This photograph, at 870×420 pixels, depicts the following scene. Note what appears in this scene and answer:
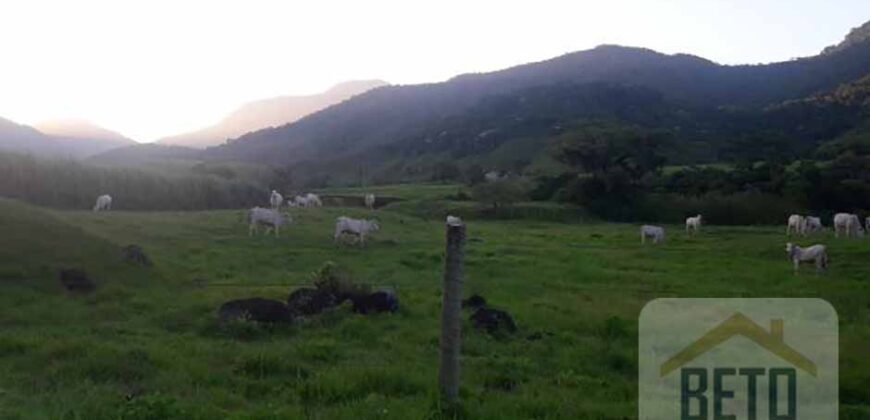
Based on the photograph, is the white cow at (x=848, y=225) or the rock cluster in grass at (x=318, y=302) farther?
the white cow at (x=848, y=225)

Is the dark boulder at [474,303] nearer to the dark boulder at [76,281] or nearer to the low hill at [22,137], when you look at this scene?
the dark boulder at [76,281]

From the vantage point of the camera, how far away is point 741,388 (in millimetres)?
11773

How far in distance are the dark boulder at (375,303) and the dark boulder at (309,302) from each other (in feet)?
1.59

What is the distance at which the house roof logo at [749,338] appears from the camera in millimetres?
13195

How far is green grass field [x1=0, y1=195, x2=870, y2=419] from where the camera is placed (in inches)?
409

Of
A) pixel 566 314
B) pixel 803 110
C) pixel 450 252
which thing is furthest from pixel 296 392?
pixel 803 110

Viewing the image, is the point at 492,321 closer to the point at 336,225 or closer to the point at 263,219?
the point at 336,225

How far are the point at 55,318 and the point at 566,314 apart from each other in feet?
35.1

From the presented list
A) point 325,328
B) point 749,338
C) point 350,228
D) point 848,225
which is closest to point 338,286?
point 325,328

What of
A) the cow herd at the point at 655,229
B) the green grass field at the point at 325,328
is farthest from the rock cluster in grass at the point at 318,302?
the cow herd at the point at 655,229

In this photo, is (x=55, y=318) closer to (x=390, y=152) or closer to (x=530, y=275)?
(x=530, y=275)

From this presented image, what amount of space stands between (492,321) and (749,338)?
4831 millimetres

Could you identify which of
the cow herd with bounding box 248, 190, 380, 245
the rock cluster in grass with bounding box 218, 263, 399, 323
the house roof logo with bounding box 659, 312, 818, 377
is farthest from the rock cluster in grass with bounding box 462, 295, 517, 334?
the cow herd with bounding box 248, 190, 380, 245

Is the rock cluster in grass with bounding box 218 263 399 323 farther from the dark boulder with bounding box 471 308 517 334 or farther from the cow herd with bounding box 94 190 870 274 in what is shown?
the cow herd with bounding box 94 190 870 274
